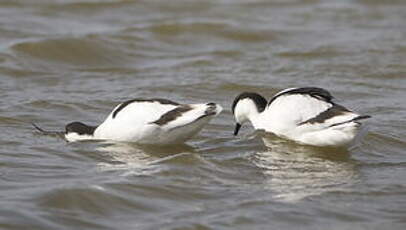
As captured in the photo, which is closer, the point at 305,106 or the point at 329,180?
the point at 329,180

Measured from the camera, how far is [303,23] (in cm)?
1684

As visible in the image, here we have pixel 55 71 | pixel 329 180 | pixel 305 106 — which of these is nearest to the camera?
pixel 329 180

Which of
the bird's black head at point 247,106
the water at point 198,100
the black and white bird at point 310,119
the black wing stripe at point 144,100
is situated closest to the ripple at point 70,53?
the water at point 198,100

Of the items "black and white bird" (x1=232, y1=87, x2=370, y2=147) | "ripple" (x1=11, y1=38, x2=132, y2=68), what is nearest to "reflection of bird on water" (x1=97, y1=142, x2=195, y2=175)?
"black and white bird" (x1=232, y1=87, x2=370, y2=147)

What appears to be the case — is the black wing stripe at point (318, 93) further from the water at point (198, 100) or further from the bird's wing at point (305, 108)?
the water at point (198, 100)

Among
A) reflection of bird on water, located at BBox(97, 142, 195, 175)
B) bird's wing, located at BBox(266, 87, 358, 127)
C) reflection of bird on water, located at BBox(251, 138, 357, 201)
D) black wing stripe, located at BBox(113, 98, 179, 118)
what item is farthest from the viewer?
black wing stripe, located at BBox(113, 98, 179, 118)

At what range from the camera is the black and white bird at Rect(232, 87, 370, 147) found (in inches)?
327

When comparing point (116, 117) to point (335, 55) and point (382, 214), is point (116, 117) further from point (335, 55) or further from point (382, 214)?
point (335, 55)

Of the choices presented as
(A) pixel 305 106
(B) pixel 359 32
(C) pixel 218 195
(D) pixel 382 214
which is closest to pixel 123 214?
(C) pixel 218 195

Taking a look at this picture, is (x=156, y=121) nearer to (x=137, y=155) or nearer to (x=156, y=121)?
(x=156, y=121)

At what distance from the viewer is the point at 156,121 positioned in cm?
841

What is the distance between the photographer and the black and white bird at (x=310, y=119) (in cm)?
830

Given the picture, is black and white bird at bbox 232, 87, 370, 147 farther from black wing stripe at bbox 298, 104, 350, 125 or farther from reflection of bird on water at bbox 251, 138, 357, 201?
reflection of bird on water at bbox 251, 138, 357, 201

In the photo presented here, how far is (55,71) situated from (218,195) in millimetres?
5869
